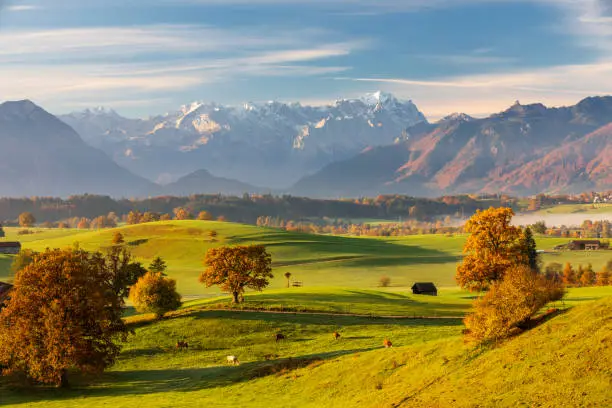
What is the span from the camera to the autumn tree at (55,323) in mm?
63906

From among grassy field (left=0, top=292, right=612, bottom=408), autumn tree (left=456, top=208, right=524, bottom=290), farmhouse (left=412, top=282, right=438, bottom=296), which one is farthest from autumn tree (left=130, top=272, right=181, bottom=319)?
farmhouse (left=412, top=282, right=438, bottom=296)

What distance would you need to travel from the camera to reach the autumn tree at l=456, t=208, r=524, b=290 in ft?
293

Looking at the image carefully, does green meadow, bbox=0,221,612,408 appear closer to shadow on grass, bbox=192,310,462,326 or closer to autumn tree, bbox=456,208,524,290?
shadow on grass, bbox=192,310,462,326

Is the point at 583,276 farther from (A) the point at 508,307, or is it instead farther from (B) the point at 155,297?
(A) the point at 508,307

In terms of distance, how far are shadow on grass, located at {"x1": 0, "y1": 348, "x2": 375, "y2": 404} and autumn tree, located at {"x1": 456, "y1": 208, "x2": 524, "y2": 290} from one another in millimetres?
28186

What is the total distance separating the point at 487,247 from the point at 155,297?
41.6 m

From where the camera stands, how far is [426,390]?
4238 cm

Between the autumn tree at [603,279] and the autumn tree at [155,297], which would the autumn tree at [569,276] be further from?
the autumn tree at [155,297]

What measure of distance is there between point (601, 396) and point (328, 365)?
84.2 ft

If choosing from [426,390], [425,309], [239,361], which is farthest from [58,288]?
[425,309]

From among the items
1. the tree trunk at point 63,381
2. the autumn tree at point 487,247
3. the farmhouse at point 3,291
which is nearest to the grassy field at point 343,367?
the tree trunk at point 63,381

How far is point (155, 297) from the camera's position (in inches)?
3671

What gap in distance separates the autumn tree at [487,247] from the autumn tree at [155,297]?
36.3 meters

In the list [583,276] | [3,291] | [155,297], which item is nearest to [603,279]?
[583,276]
